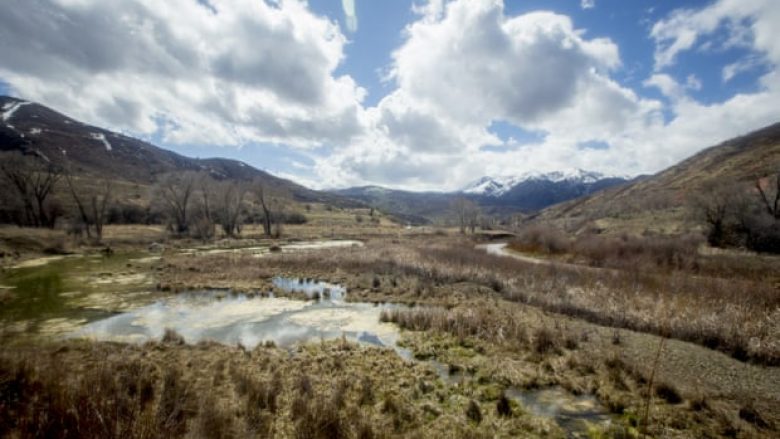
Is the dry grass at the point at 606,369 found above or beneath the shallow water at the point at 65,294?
beneath

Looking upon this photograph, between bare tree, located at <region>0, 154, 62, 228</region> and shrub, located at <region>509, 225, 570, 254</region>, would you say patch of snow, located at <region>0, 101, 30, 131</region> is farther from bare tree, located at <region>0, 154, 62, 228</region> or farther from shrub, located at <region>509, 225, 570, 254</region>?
shrub, located at <region>509, 225, 570, 254</region>

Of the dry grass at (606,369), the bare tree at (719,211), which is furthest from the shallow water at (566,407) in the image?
the bare tree at (719,211)

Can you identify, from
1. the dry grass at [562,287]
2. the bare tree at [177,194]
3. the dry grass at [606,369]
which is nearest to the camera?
the dry grass at [606,369]

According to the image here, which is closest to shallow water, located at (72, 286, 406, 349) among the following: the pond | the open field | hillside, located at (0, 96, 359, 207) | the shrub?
the pond

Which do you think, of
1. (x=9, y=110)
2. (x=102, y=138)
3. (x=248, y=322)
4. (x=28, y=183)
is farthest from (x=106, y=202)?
(x=9, y=110)

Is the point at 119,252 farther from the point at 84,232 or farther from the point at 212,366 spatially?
the point at 212,366

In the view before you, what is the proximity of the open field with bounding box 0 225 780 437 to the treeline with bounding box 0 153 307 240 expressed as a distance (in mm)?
40412

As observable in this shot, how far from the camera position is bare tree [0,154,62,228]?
4519 cm

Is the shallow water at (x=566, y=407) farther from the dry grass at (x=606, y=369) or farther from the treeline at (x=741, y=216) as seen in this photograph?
the treeline at (x=741, y=216)

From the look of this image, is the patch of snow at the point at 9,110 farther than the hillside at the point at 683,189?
Yes

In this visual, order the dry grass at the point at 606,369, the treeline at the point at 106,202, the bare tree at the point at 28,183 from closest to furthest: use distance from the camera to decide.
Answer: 1. the dry grass at the point at 606,369
2. the bare tree at the point at 28,183
3. the treeline at the point at 106,202

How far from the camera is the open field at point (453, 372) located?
21.2 feet

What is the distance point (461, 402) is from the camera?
8.20 metres

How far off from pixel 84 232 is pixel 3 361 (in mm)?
54954
